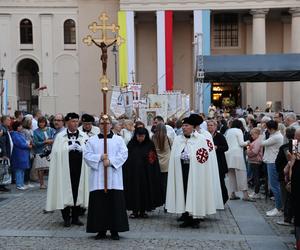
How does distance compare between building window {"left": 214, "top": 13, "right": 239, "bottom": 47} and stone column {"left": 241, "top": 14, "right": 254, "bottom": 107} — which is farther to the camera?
building window {"left": 214, "top": 13, "right": 239, "bottom": 47}

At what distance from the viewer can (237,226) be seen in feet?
33.4

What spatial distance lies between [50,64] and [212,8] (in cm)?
1686

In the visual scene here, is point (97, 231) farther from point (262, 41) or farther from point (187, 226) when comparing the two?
point (262, 41)

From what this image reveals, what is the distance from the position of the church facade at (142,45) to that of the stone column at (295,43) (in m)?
0.07

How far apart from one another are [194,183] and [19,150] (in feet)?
21.5

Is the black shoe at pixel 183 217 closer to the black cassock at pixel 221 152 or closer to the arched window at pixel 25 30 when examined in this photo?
the black cassock at pixel 221 152

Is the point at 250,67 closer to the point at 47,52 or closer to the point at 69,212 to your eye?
the point at 69,212

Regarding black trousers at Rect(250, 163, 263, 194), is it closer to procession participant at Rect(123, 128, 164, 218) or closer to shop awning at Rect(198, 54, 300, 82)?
procession participant at Rect(123, 128, 164, 218)

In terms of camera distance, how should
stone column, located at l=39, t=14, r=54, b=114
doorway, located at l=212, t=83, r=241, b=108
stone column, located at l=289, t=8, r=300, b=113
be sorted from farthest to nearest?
stone column, located at l=39, t=14, r=54, b=114
doorway, located at l=212, t=83, r=241, b=108
stone column, located at l=289, t=8, r=300, b=113

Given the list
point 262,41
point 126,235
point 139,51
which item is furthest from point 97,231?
point 139,51

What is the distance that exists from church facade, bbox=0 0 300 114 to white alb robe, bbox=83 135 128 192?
82.2 feet

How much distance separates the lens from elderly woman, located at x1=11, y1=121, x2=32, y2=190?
14.9m

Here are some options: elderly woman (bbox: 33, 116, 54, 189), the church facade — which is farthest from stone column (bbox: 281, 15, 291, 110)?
elderly woman (bbox: 33, 116, 54, 189)

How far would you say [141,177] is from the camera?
35.7 feet
